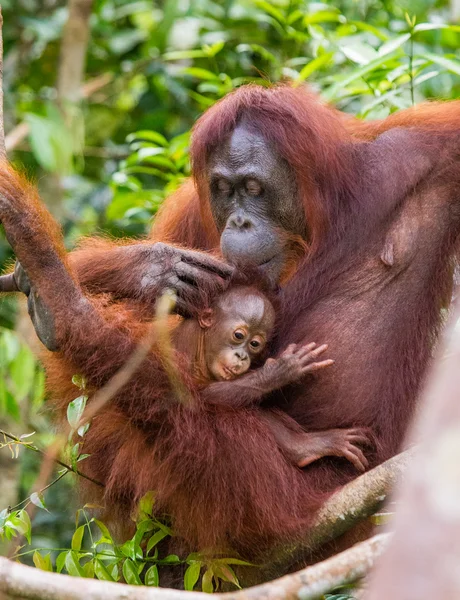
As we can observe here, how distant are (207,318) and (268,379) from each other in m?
0.36

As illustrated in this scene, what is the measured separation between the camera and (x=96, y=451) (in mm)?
3625

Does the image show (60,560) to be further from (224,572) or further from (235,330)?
(235,330)

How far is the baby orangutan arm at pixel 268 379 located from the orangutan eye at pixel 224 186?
0.69m

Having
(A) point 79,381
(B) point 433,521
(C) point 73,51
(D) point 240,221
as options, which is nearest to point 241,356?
(D) point 240,221

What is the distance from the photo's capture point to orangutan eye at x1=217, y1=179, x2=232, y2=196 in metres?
3.63

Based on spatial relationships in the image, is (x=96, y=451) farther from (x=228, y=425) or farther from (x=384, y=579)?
(x=384, y=579)

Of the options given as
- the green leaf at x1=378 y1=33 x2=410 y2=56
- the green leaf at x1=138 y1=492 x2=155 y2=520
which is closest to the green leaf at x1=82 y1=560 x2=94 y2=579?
the green leaf at x1=138 y1=492 x2=155 y2=520

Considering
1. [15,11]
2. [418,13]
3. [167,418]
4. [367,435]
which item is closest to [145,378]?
[167,418]

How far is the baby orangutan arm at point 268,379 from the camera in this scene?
129 inches

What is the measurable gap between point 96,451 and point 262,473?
75cm

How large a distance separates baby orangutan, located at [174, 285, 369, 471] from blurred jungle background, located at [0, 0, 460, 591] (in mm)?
927

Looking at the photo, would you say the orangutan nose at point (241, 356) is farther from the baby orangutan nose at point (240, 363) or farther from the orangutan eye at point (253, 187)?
the orangutan eye at point (253, 187)

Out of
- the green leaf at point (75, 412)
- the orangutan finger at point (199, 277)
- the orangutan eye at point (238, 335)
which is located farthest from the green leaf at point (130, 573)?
the orangutan finger at point (199, 277)

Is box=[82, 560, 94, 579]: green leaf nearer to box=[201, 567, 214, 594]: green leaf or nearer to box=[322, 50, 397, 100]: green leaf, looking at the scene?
box=[201, 567, 214, 594]: green leaf
